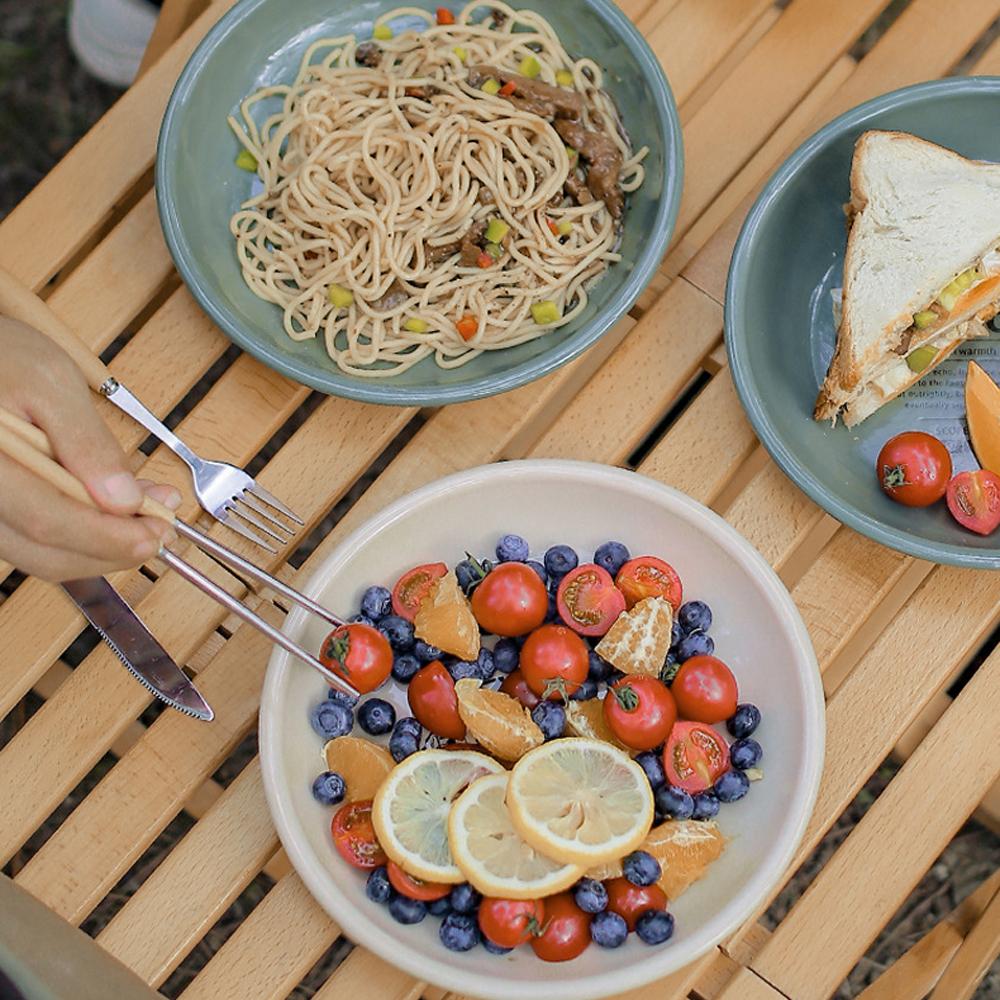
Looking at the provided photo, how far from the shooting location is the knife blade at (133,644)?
144 cm

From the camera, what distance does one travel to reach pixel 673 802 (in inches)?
53.7

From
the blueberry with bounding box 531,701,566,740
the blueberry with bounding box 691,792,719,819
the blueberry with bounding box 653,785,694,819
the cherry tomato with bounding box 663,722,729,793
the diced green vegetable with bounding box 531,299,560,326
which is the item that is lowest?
the blueberry with bounding box 531,701,566,740

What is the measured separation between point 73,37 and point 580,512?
173 centimetres

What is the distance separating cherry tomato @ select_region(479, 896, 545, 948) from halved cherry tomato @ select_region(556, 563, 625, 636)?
1.06 ft

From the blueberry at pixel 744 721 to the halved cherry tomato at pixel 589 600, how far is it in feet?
0.60

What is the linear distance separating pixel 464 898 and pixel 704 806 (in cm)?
29

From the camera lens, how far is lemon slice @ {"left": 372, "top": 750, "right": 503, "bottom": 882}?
4.29ft

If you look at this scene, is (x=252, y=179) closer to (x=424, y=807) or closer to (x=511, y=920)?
(x=424, y=807)

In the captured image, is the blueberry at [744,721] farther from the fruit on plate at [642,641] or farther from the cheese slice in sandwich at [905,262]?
the cheese slice in sandwich at [905,262]

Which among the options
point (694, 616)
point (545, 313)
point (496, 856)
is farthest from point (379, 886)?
point (545, 313)

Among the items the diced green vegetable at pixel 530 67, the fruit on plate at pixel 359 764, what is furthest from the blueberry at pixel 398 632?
the diced green vegetable at pixel 530 67

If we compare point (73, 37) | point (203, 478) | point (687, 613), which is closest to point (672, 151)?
point (687, 613)

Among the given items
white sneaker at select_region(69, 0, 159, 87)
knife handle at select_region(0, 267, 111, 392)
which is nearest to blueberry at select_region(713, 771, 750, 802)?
knife handle at select_region(0, 267, 111, 392)

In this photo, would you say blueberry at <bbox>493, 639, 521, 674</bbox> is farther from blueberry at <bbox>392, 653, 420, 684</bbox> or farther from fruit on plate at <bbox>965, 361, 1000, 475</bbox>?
fruit on plate at <bbox>965, 361, 1000, 475</bbox>
